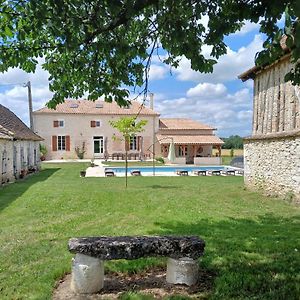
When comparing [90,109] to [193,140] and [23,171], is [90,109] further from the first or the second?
[23,171]

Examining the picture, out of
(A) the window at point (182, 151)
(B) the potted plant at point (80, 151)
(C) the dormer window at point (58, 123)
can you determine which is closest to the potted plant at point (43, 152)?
(C) the dormer window at point (58, 123)

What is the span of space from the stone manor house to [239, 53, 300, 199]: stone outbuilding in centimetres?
2396

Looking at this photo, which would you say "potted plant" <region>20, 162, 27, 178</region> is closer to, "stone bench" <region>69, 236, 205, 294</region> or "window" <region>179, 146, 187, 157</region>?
"stone bench" <region>69, 236, 205, 294</region>

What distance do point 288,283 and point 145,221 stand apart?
14.6 feet

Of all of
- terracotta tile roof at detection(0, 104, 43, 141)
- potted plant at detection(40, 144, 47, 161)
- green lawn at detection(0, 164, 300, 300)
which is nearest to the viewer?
green lawn at detection(0, 164, 300, 300)

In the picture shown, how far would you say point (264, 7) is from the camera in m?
3.74

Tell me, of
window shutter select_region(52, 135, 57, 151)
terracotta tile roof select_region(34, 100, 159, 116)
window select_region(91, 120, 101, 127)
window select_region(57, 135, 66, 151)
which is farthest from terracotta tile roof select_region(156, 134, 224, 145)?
window shutter select_region(52, 135, 57, 151)

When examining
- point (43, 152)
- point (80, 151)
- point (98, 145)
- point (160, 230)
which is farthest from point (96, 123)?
point (160, 230)

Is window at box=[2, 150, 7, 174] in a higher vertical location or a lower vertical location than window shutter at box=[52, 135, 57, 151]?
lower

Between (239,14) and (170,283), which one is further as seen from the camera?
(170,283)

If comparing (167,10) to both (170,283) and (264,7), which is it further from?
(170,283)

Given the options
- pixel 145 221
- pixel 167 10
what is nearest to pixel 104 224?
pixel 145 221

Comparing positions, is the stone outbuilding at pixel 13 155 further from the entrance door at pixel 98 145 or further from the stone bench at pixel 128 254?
the entrance door at pixel 98 145

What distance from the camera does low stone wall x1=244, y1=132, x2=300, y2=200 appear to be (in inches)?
447
